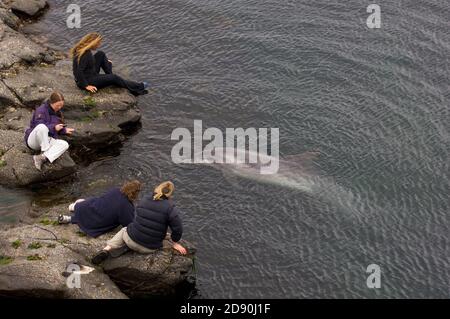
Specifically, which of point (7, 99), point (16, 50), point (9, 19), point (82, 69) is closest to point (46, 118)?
point (7, 99)

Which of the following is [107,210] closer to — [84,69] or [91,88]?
[91,88]

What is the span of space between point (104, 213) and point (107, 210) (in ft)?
0.65

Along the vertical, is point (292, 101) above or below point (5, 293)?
above

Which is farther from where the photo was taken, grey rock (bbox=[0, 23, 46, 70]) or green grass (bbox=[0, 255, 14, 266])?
grey rock (bbox=[0, 23, 46, 70])

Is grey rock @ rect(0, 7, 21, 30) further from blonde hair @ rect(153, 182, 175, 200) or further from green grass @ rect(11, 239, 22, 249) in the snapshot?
blonde hair @ rect(153, 182, 175, 200)

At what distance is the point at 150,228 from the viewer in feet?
75.6

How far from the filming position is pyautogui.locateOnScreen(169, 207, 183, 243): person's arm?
22.7 meters

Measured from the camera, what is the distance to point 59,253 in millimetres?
23250

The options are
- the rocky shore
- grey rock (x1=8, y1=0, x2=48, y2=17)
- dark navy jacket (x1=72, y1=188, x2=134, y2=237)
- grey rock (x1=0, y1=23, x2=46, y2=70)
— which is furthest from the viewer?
grey rock (x1=8, y1=0, x2=48, y2=17)

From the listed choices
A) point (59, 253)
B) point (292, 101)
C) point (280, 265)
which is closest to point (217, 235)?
point (280, 265)

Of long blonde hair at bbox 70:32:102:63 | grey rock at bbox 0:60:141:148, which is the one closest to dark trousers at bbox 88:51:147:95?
grey rock at bbox 0:60:141:148

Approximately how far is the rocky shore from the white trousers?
686 mm
